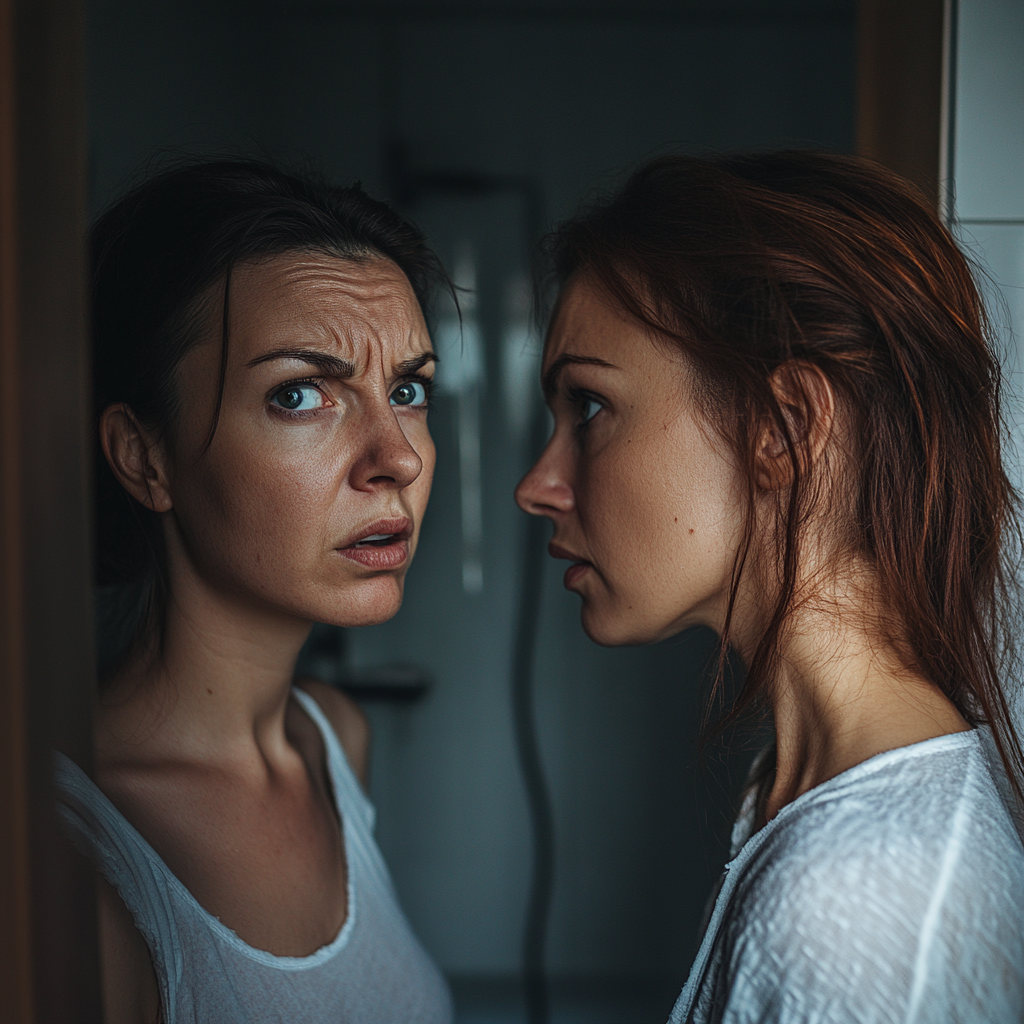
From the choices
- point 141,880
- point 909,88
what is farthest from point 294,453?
point 909,88

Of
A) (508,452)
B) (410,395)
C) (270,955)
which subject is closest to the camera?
(270,955)

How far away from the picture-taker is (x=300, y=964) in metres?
0.67

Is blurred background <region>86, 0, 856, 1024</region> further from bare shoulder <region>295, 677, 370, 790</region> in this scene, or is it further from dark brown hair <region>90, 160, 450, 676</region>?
dark brown hair <region>90, 160, 450, 676</region>

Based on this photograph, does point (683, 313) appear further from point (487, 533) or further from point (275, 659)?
point (487, 533)

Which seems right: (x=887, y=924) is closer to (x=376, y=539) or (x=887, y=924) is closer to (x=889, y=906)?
(x=889, y=906)

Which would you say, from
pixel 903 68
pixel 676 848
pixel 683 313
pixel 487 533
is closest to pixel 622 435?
pixel 683 313

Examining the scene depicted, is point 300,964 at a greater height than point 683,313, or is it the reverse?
point 683,313

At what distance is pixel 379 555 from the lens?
0.68 meters

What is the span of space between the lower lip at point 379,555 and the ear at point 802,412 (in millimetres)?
314

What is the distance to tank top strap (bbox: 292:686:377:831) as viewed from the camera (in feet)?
2.83

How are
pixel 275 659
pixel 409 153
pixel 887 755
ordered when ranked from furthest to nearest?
pixel 409 153 < pixel 275 659 < pixel 887 755

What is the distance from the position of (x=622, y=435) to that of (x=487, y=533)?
105 cm

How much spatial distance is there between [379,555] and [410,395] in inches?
6.6

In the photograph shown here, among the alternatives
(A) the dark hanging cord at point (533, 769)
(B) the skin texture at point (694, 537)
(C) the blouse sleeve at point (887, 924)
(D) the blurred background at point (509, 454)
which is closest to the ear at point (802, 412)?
(B) the skin texture at point (694, 537)
